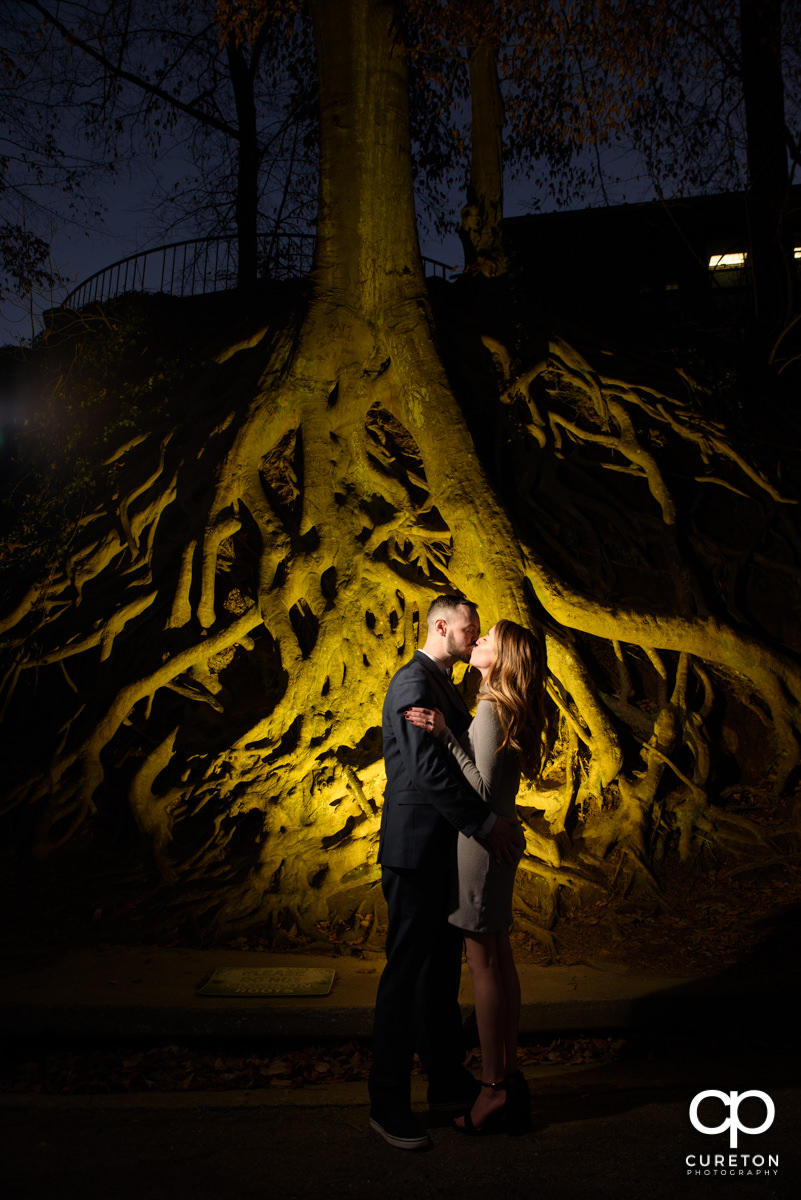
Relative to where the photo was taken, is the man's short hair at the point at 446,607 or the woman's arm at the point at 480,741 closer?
the woman's arm at the point at 480,741

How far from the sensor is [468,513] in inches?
188

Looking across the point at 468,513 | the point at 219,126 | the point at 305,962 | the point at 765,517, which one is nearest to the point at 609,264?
the point at 219,126

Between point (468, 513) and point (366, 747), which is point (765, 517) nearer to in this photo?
point (468, 513)

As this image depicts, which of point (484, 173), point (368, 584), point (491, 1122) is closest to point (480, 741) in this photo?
point (491, 1122)

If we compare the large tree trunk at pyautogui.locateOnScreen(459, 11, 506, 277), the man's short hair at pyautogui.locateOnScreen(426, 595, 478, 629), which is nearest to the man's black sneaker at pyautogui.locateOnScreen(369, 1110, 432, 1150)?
the man's short hair at pyautogui.locateOnScreen(426, 595, 478, 629)

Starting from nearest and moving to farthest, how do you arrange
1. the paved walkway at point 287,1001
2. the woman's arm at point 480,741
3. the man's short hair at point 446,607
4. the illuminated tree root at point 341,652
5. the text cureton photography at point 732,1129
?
the text cureton photography at point 732,1129 → the woman's arm at point 480,741 → the man's short hair at point 446,607 → the paved walkway at point 287,1001 → the illuminated tree root at point 341,652

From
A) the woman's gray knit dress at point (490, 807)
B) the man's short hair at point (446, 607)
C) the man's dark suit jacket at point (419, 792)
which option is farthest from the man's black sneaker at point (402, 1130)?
the man's short hair at point (446, 607)

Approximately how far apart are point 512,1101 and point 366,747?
9.94ft

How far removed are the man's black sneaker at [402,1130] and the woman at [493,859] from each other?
0.18m

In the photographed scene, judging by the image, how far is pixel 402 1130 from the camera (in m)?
2.55

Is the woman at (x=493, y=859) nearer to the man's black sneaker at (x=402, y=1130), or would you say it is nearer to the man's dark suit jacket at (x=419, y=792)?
the man's dark suit jacket at (x=419, y=792)

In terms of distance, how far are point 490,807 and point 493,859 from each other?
0.17 metres

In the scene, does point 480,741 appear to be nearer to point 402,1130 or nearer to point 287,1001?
point 402,1130

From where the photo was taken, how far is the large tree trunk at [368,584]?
4.77 meters
